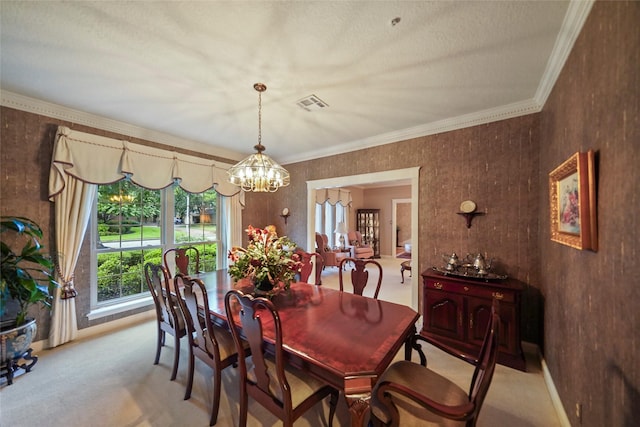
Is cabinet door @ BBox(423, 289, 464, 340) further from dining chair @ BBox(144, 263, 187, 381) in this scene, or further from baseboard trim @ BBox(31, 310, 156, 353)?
baseboard trim @ BBox(31, 310, 156, 353)

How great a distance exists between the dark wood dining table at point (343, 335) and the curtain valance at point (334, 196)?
186 inches

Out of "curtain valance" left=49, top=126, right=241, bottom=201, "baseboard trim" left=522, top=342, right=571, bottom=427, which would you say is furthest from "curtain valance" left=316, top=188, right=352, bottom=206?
"baseboard trim" left=522, top=342, right=571, bottom=427

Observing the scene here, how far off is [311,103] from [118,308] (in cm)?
364

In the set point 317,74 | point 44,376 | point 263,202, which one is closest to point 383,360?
point 317,74

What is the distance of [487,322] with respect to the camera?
94.3 inches

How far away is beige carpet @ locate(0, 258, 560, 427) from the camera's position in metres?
1.70

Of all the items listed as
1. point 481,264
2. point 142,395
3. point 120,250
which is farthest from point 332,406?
point 120,250

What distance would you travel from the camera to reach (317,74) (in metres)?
2.02

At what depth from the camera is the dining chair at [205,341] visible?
65.1 inches

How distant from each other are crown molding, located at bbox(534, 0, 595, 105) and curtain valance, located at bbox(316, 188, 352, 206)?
16.1 feet

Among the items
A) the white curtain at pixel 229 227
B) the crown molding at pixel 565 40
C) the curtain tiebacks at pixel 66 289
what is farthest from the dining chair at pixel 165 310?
the crown molding at pixel 565 40

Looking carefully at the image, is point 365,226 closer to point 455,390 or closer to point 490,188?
point 490,188

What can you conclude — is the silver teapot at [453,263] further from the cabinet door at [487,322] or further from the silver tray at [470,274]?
the cabinet door at [487,322]

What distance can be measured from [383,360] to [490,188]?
248cm
